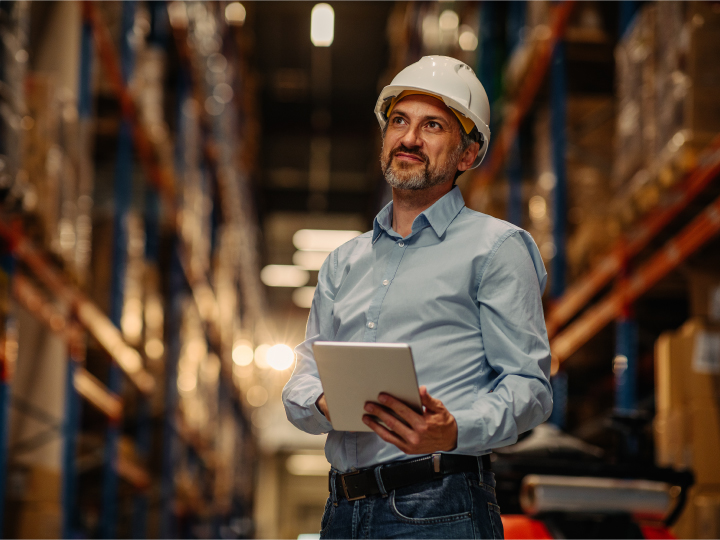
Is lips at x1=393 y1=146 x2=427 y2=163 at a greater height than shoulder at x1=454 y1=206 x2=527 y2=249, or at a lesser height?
greater

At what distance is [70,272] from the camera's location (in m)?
6.00

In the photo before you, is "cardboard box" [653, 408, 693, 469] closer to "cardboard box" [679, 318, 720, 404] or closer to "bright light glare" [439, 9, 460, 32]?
"cardboard box" [679, 318, 720, 404]

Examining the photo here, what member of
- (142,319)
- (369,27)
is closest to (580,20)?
(142,319)

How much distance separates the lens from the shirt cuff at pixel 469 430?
6.02ft

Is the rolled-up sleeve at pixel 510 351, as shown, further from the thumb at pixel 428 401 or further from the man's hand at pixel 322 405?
the man's hand at pixel 322 405

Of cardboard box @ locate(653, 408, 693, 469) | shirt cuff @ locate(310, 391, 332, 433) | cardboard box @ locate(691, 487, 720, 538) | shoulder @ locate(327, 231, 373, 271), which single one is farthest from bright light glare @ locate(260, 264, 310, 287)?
shirt cuff @ locate(310, 391, 332, 433)

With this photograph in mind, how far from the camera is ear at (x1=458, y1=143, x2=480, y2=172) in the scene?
227 cm

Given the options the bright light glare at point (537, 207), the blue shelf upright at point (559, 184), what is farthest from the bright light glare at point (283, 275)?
the blue shelf upright at point (559, 184)

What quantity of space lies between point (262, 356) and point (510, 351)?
22383 millimetres

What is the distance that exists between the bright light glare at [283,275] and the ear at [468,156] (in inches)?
869

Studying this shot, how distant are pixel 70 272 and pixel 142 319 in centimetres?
313

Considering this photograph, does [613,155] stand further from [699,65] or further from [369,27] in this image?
[369,27]

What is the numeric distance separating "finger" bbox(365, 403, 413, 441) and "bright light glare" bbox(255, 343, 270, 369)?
20.4 meters

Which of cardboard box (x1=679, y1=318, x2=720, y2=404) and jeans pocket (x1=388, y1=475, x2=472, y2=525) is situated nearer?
jeans pocket (x1=388, y1=475, x2=472, y2=525)
